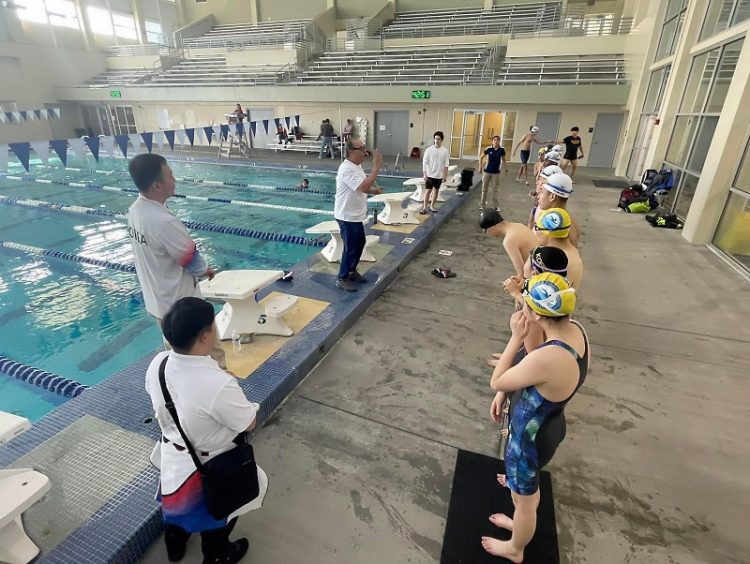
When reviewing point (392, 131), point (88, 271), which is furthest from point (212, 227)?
point (392, 131)

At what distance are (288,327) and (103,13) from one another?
2922 centimetres

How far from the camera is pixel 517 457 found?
1697mm

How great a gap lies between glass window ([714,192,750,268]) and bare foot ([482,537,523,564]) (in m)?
6.17

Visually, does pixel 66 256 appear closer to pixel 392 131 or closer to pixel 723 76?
A: pixel 723 76

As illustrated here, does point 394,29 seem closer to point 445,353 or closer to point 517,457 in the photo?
point 445,353

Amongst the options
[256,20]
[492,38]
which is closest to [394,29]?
[492,38]

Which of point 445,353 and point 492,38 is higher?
point 492,38

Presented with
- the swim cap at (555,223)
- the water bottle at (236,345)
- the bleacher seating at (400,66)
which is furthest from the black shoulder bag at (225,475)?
the bleacher seating at (400,66)

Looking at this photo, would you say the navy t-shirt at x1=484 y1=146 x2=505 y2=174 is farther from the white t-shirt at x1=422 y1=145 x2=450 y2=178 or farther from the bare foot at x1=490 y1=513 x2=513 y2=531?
the bare foot at x1=490 y1=513 x2=513 y2=531

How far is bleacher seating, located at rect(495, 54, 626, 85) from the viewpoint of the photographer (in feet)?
46.8

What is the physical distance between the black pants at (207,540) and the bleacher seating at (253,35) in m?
23.1

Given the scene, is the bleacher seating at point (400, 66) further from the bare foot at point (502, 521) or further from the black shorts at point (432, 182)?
the bare foot at point (502, 521)

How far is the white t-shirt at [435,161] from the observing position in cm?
711

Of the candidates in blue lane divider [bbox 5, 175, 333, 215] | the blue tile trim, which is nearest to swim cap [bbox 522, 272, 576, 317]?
the blue tile trim
